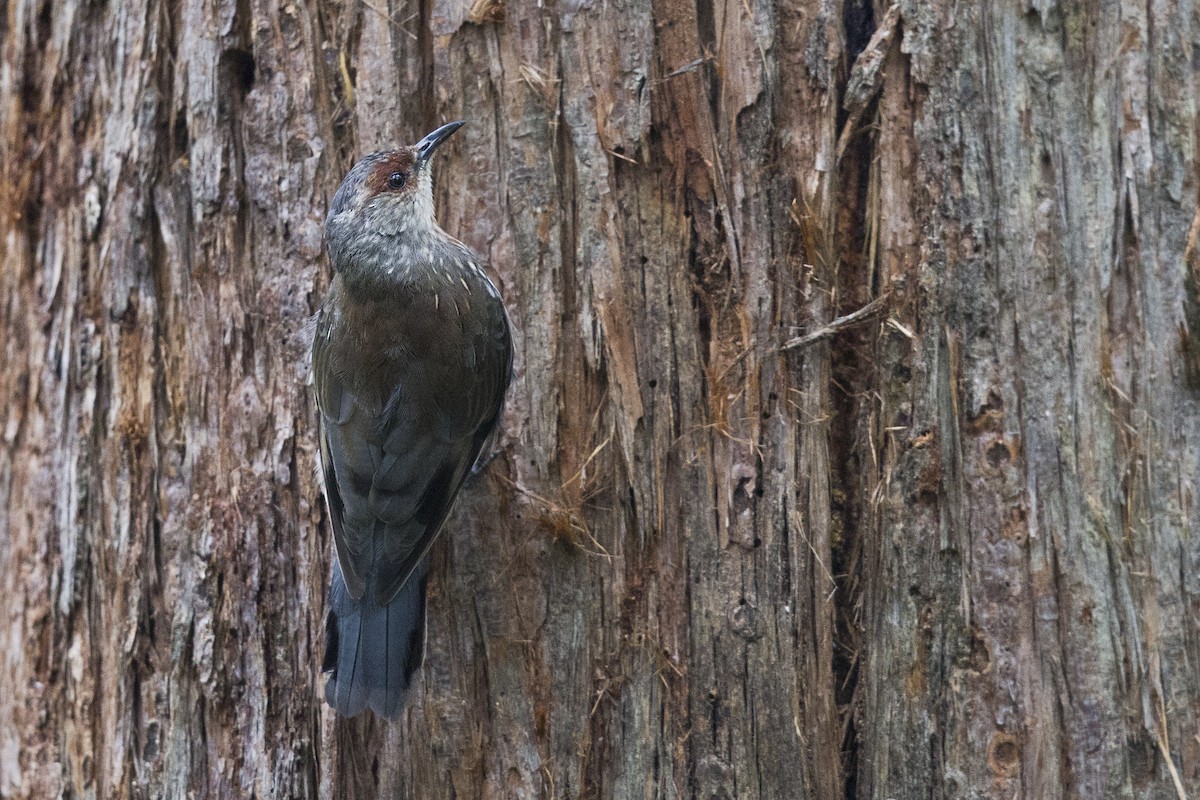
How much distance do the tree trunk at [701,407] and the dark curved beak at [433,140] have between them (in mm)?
69

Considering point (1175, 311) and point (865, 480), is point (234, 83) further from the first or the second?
point (1175, 311)

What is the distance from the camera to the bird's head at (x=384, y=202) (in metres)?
3.26

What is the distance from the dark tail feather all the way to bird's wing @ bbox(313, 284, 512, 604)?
59 millimetres

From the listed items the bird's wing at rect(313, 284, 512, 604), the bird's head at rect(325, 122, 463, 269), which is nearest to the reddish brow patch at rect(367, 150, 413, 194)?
the bird's head at rect(325, 122, 463, 269)

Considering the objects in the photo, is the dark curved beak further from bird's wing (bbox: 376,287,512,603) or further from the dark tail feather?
the dark tail feather

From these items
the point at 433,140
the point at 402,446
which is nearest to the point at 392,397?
the point at 402,446

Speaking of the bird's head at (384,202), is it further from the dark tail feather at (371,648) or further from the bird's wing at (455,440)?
the dark tail feather at (371,648)

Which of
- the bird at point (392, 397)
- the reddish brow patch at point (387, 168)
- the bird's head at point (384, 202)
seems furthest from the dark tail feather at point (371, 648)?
the reddish brow patch at point (387, 168)

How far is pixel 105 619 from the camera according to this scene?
11.4 ft

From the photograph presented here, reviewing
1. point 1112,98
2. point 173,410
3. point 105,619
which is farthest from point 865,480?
point 105,619

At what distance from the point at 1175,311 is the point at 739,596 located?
138cm

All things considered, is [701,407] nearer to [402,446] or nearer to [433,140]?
[402,446]

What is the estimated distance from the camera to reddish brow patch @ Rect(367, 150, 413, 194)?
3268 mm

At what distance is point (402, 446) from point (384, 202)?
803mm
